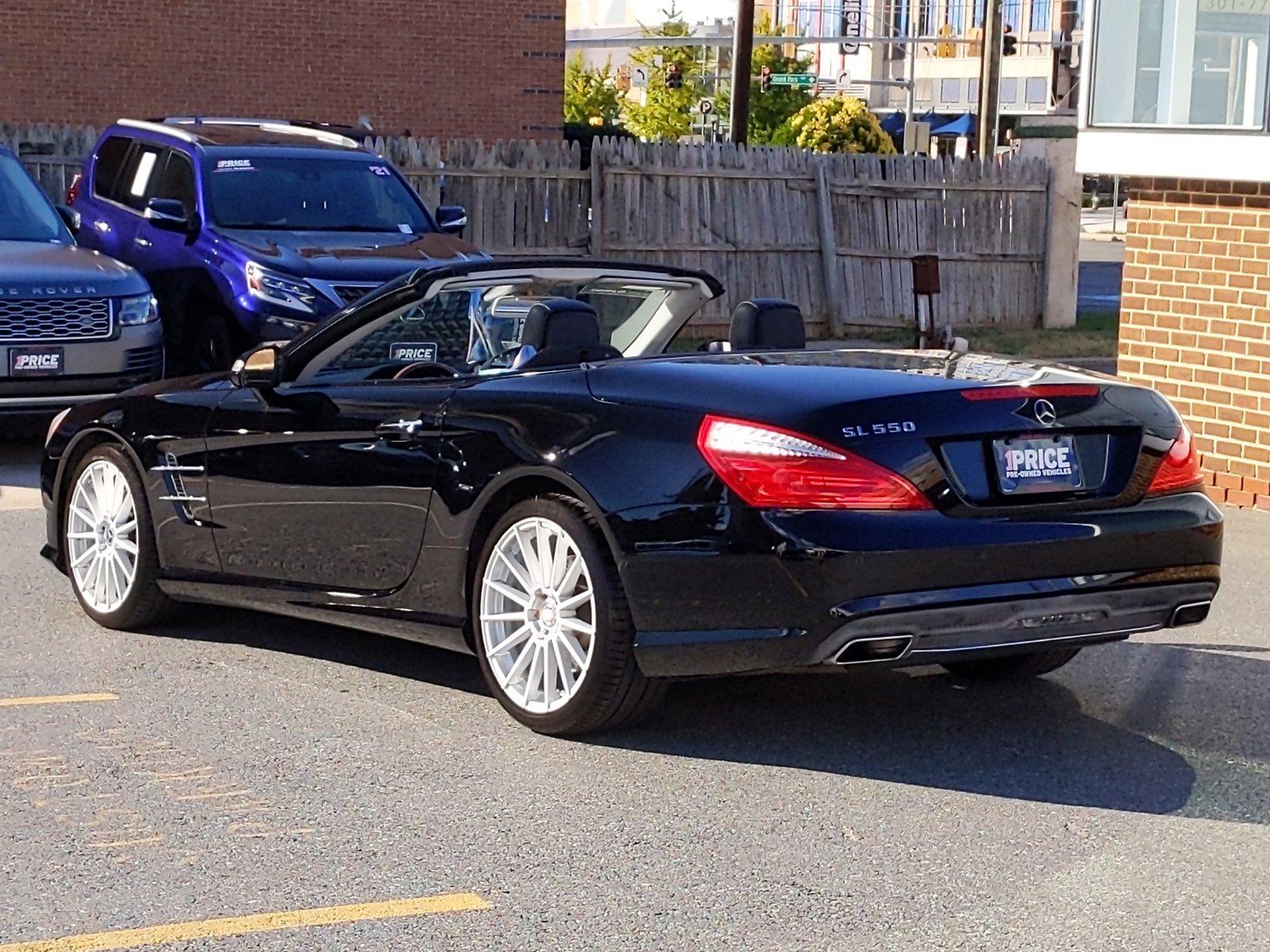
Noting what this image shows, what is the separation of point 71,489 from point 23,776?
7.88 ft

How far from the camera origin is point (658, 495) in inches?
233

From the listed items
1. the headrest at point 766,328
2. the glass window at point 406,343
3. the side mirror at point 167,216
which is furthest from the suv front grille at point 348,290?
the headrest at point 766,328

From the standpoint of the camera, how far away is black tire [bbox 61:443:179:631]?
7676 mm

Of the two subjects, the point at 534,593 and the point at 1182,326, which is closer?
the point at 534,593

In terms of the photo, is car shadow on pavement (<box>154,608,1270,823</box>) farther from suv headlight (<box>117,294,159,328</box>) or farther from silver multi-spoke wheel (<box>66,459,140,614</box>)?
suv headlight (<box>117,294,159,328</box>)

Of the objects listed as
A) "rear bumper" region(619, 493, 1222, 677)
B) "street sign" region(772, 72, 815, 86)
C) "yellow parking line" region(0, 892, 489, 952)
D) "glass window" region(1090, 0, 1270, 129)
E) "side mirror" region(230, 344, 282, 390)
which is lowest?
"yellow parking line" region(0, 892, 489, 952)

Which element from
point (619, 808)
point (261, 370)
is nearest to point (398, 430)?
point (261, 370)

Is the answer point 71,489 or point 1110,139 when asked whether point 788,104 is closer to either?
point 1110,139

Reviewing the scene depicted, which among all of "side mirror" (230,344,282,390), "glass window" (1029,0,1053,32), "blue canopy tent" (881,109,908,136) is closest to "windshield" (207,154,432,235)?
"side mirror" (230,344,282,390)

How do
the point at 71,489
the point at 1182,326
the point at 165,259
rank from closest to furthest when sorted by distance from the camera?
the point at 71,489 → the point at 1182,326 → the point at 165,259

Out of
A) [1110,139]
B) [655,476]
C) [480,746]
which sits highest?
[1110,139]

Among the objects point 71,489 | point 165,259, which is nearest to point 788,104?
point 165,259

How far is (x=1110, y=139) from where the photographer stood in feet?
39.3

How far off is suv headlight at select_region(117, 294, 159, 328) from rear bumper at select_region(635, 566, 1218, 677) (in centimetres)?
722
